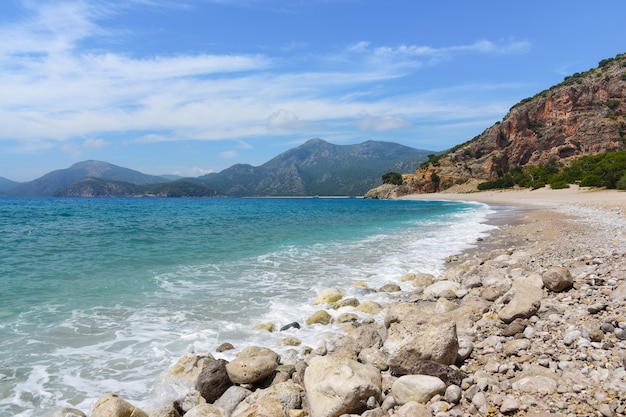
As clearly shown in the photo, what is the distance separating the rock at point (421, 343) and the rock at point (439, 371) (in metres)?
0.20

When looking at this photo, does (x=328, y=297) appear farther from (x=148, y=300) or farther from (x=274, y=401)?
(x=274, y=401)

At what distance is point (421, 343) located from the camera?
582 centimetres

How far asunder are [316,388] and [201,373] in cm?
215

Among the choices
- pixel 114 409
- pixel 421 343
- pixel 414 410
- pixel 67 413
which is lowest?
pixel 67 413

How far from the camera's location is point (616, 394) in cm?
405

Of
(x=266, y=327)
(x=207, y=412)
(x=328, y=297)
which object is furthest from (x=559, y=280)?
(x=207, y=412)

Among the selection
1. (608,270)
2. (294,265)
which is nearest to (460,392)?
(608,270)

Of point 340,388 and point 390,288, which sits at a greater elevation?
point 340,388

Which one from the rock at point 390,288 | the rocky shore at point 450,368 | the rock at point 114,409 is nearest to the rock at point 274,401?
the rocky shore at point 450,368

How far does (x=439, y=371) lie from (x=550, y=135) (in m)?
138

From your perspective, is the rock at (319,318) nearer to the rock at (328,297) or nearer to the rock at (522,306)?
the rock at (328,297)

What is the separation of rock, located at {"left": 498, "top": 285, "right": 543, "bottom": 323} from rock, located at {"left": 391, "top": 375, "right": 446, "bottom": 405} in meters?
2.85

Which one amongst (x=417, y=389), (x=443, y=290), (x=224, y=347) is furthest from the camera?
(x=443, y=290)

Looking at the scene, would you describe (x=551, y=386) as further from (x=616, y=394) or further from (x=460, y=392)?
(x=460, y=392)
